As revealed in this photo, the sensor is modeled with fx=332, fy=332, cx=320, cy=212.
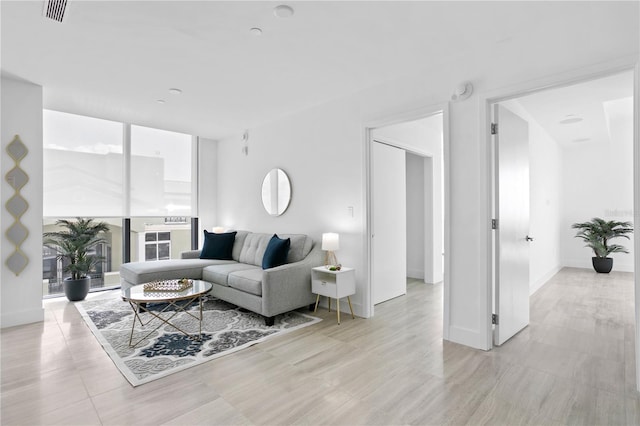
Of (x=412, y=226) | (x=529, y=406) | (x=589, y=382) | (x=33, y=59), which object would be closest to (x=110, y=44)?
(x=33, y=59)

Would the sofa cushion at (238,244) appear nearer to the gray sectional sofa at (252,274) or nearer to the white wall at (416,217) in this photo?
the gray sectional sofa at (252,274)

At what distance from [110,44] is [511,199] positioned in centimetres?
381

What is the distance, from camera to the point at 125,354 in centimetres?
276

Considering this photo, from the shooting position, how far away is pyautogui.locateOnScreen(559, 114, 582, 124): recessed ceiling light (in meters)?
4.85

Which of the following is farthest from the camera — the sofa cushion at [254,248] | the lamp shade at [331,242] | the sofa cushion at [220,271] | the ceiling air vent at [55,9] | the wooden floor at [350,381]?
the sofa cushion at [254,248]

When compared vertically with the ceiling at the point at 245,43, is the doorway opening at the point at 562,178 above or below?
below

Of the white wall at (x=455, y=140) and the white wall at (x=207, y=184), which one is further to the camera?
the white wall at (x=207, y=184)

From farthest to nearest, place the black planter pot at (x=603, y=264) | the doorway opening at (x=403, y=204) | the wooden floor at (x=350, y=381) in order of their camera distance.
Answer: the black planter pot at (x=603, y=264) → the doorway opening at (x=403, y=204) → the wooden floor at (x=350, y=381)

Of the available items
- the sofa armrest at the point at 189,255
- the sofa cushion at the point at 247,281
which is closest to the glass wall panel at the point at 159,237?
the sofa armrest at the point at 189,255

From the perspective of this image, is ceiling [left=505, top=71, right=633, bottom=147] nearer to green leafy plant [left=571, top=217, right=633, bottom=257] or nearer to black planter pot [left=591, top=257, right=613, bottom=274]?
green leafy plant [left=571, top=217, right=633, bottom=257]

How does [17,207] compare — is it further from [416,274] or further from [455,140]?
[416,274]

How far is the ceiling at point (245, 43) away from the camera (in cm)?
234

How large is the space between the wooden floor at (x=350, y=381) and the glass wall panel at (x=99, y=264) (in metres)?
1.56

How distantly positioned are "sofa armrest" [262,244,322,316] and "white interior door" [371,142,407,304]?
0.90m
